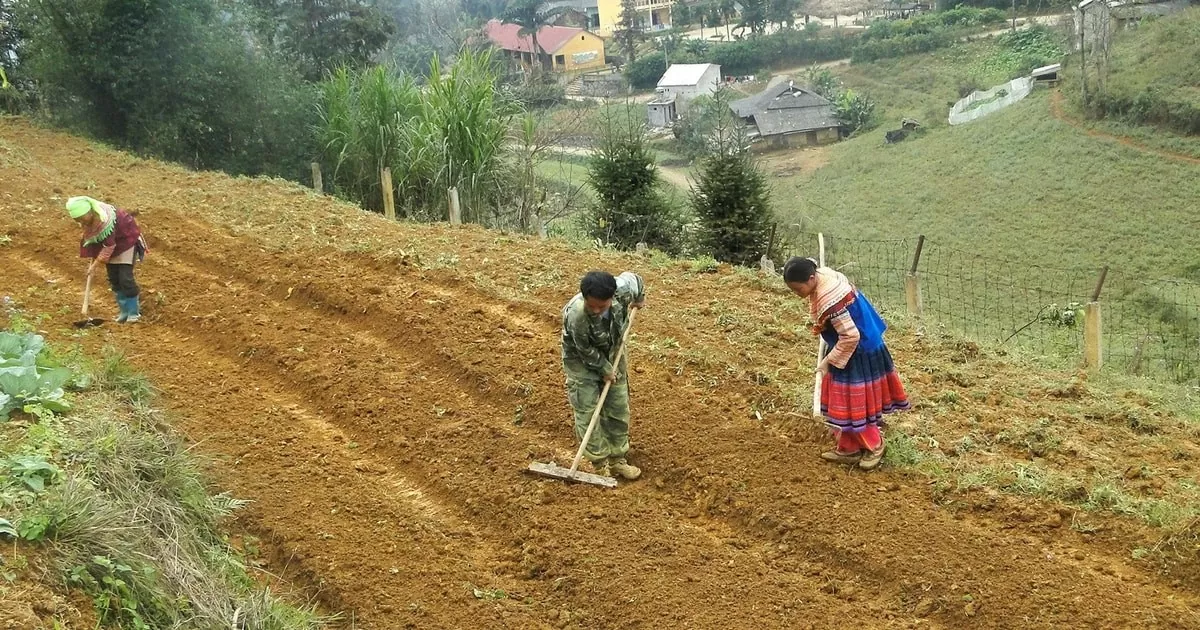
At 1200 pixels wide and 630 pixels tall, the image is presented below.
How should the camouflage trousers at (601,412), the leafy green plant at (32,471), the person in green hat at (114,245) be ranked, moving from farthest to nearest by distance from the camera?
the person in green hat at (114,245), the camouflage trousers at (601,412), the leafy green plant at (32,471)

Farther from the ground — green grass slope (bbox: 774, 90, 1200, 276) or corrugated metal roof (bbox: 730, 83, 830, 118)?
corrugated metal roof (bbox: 730, 83, 830, 118)

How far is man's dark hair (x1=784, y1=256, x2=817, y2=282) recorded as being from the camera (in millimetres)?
4879

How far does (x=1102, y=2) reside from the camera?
3244cm

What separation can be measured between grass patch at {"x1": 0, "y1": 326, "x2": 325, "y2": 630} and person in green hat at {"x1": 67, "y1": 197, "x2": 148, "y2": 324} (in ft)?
8.55

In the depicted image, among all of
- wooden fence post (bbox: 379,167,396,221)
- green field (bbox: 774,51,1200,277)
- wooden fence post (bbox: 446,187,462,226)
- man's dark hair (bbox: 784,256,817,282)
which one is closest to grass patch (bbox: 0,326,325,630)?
man's dark hair (bbox: 784,256,817,282)

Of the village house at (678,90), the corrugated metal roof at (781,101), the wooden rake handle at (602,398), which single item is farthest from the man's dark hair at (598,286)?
the village house at (678,90)

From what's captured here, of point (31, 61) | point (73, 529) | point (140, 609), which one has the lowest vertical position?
point (140, 609)

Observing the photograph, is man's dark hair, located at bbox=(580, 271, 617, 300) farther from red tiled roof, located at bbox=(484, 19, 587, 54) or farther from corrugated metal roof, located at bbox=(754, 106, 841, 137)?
red tiled roof, located at bbox=(484, 19, 587, 54)

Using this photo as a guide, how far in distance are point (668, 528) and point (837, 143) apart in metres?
36.3

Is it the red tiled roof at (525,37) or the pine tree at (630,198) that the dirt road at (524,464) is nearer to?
the pine tree at (630,198)

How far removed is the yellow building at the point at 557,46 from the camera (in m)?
43.1

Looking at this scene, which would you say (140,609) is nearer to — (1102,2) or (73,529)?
(73,529)

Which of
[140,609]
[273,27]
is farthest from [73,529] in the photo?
[273,27]

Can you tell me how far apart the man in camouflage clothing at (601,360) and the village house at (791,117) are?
34.6 m
